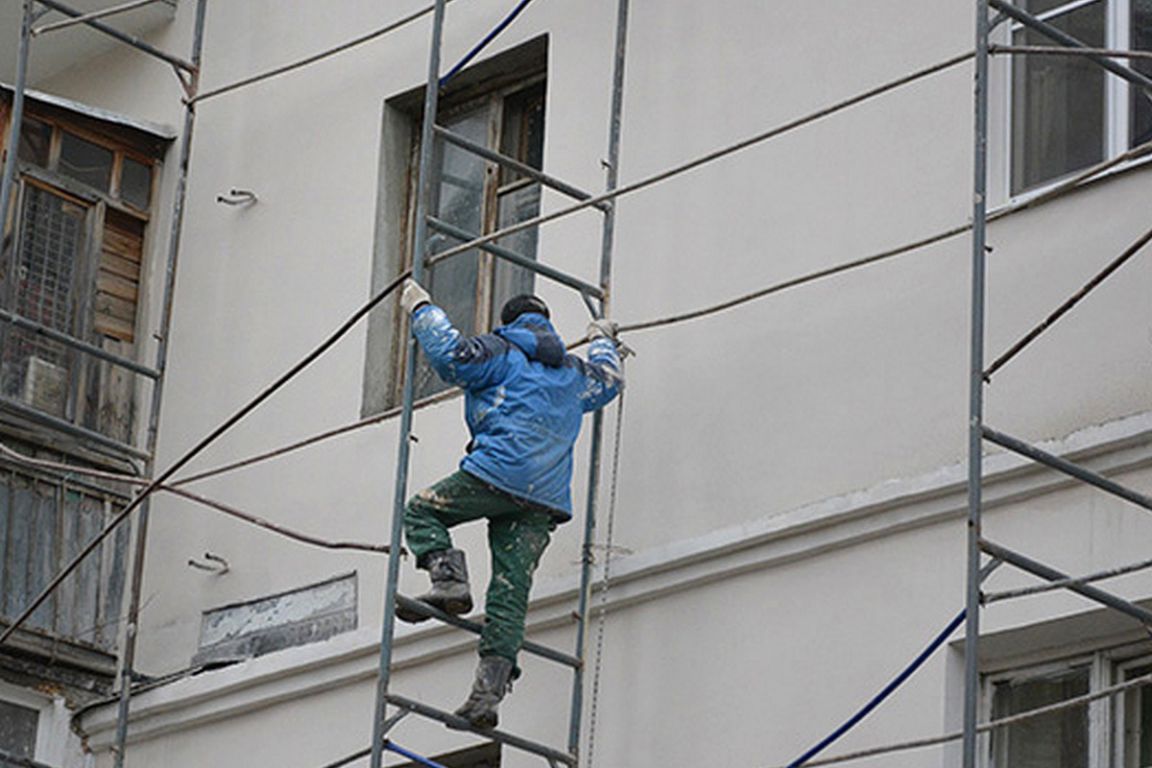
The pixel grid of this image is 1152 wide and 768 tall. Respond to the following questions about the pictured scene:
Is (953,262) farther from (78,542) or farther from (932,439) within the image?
(78,542)

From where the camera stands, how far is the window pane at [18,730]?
14.2 m

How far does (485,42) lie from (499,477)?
2816 mm

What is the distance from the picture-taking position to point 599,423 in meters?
12.3

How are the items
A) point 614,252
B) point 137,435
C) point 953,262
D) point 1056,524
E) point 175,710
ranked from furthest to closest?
point 137,435
point 175,710
point 614,252
point 953,262
point 1056,524

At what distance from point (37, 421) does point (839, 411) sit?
14.8 feet

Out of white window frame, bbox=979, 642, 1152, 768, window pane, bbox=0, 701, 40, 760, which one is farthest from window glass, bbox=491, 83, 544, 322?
white window frame, bbox=979, 642, 1152, 768

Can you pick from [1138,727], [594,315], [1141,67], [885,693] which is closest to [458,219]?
[594,315]

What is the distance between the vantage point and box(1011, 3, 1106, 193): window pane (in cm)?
1161

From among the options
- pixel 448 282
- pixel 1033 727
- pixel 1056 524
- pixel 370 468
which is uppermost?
pixel 448 282

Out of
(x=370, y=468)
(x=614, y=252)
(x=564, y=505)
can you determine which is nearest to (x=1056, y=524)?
(x=564, y=505)

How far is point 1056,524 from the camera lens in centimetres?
1084

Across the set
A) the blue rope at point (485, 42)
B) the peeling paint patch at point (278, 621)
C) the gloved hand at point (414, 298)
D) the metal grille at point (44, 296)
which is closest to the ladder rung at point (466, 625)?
the gloved hand at point (414, 298)

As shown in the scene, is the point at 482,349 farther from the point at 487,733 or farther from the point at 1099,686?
the point at 1099,686

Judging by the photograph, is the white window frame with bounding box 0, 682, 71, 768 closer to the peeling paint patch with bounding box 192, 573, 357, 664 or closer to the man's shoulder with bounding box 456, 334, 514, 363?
the peeling paint patch with bounding box 192, 573, 357, 664
